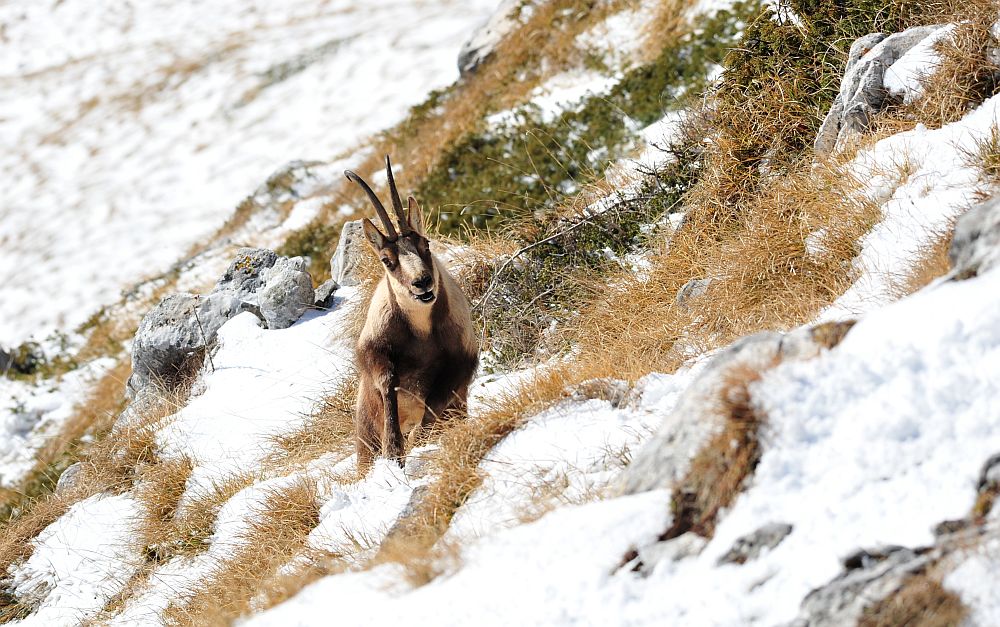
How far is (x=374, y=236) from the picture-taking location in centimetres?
550

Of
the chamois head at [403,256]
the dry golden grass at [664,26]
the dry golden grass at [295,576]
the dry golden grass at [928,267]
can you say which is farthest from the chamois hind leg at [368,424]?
the dry golden grass at [664,26]

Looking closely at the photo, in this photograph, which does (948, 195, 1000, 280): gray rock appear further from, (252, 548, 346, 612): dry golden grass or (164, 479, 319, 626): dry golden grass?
(164, 479, 319, 626): dry golden grass

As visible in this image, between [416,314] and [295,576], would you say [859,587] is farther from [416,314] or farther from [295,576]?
[416,314]

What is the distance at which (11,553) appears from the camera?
24.1 feet

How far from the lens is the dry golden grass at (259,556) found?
4516 millimetres

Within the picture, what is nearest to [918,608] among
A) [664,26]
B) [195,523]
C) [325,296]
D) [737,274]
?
[737,274]

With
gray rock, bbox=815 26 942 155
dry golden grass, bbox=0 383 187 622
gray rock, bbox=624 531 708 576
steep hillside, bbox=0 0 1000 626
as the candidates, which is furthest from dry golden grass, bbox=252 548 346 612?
gray rock, bbox=815 26 942 155

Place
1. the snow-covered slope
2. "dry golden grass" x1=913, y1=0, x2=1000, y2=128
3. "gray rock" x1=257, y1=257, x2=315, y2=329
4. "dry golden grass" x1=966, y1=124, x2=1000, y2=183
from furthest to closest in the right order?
the snow-covered slope
"gray rock" x1=257, y1=257, x2=315, y2=329
"dry golden grass" x1=913, y1=0, x2=1000, y2=128
"dry golden grass" x1=966, y1=124, x2=1000, y2=183

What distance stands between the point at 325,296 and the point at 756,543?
6581 mm

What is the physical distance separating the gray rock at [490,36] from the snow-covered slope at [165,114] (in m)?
2.39

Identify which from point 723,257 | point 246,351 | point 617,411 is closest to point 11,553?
point 246,351

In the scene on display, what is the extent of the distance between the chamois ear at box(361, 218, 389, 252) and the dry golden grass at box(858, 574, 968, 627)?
3756 mm

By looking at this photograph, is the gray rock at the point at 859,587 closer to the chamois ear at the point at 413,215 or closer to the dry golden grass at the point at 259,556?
the dry golden grass at the point at 259,556

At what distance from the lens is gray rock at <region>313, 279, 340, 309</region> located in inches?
346
